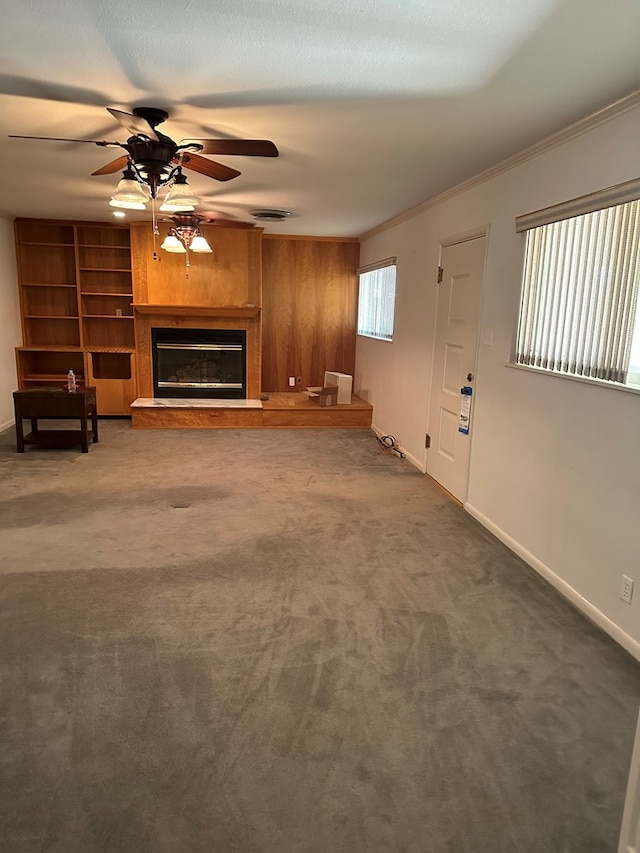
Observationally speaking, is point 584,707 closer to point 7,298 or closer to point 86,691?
point 86,691

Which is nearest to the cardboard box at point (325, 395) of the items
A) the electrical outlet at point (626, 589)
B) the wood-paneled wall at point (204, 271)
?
the wood-paneled wall at point (204, 271)

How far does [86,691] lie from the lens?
2076 millimetres

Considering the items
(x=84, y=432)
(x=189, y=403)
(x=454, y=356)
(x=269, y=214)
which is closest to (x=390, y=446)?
(x=454, y=356)

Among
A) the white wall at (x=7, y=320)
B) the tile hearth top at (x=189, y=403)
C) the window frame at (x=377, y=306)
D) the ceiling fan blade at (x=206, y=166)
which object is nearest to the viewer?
the ceiling fan blade at (x=206, y=166)

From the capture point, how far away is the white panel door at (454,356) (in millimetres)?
4039

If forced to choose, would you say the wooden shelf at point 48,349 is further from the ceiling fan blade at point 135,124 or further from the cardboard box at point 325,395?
the ceiling fan blade at point 135,124

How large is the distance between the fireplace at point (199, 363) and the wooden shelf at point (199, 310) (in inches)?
8.6

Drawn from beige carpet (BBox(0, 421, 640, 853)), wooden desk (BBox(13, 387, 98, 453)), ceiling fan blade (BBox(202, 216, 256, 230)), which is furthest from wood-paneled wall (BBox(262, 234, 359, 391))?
beige carpet (BBox(0, 421, 640, 853))

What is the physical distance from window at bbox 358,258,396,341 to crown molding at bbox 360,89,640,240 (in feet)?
3.98

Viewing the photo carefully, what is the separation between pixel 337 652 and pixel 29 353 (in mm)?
6159

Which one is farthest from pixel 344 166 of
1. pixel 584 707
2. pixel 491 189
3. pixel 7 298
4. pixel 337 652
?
pixel 7 298

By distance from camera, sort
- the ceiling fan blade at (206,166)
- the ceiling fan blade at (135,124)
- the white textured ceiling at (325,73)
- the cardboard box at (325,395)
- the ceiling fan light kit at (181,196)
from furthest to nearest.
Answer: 1. the cardboard box at (325,395)
2. the ceiling fan blade at (206,166)
3. the ceiling fan light kit at (181,196)
4. the ceiling fan blade at (135,124)
5. the white textured ceiling at (325,73)

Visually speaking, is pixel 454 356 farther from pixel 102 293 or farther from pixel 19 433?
pixel 102 293

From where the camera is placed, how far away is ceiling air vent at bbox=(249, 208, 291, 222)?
18.2 ft
